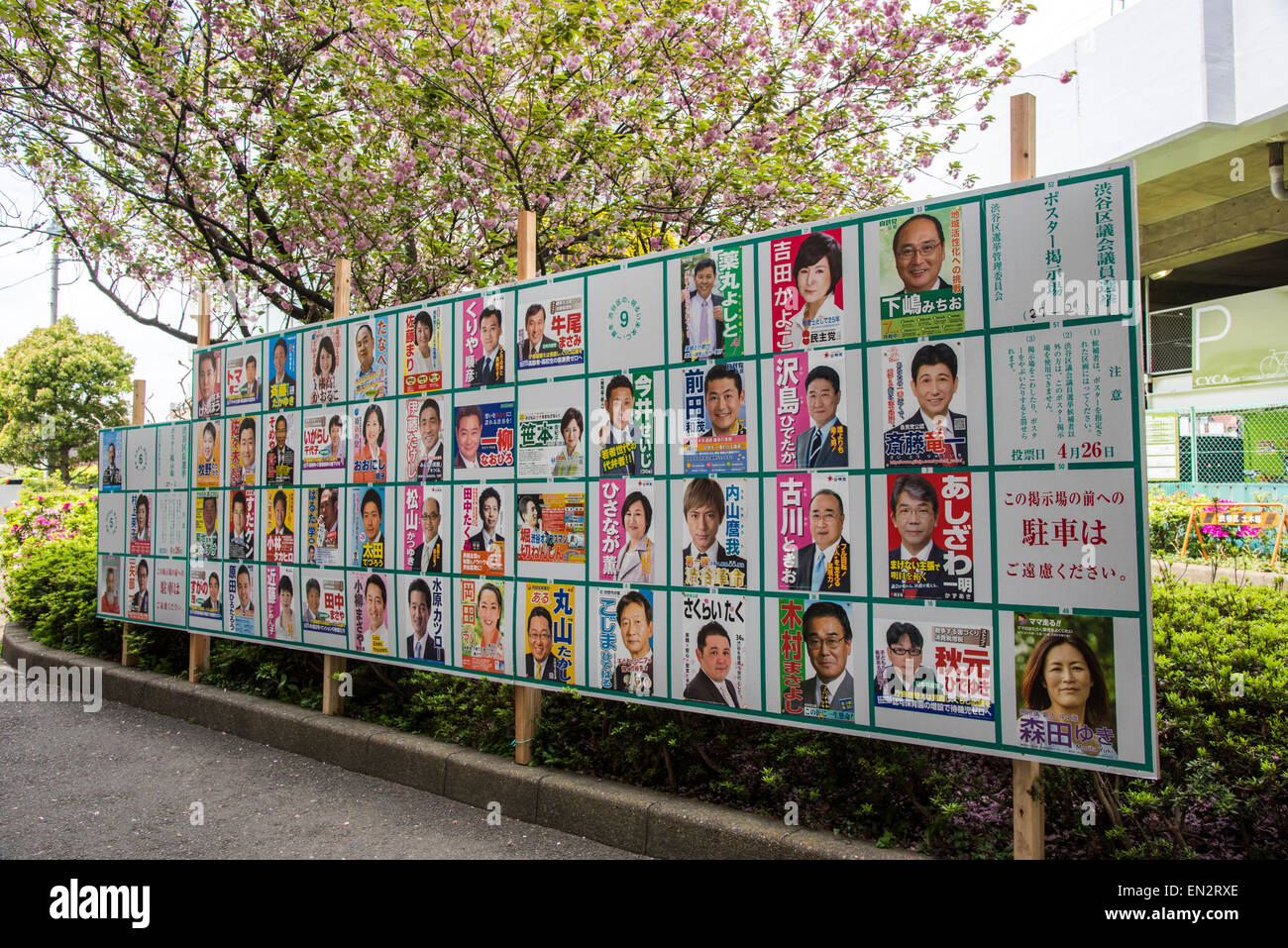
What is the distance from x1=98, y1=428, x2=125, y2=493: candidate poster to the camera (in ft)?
22.9

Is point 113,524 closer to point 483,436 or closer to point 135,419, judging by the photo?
point 135,419

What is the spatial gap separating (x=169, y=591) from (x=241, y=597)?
41.9 inches

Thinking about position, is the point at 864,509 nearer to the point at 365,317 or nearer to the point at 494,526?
the point at 494,526

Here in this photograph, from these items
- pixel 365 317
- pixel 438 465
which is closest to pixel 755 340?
pixel 438 465

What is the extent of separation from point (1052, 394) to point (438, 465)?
318cm

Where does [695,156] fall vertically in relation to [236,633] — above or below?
above

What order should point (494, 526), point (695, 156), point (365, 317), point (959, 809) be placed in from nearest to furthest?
point (959, 809) < point (494, 526) < point (365, 317) < point (695, 156)

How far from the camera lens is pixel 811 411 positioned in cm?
327

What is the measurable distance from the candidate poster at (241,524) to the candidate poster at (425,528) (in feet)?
5.40

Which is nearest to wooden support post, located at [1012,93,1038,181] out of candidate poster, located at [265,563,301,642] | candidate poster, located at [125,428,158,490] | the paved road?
the paved road

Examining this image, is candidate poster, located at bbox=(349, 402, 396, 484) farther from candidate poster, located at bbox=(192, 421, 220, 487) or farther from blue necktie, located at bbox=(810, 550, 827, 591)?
blue necktie, located at bbox=(810, 550, 827, 591)

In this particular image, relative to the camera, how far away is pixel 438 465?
456cm

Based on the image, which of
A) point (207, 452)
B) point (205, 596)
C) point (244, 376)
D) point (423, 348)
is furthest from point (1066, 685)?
point (207, 452)

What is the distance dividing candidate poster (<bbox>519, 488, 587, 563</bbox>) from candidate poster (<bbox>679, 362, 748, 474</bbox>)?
2.27 ft
